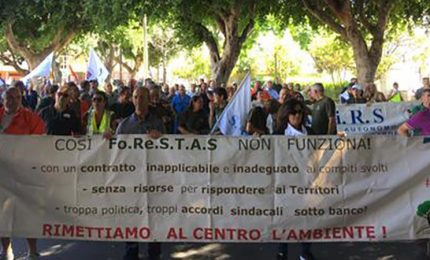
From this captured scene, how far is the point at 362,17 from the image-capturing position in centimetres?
2077

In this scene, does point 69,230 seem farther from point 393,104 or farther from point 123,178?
point 393,104

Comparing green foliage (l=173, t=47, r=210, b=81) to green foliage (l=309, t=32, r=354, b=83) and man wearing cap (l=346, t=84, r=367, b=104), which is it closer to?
green foliage (l=309, t=32, r=354, b=83)

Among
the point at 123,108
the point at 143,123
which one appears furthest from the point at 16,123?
the point at 123,108

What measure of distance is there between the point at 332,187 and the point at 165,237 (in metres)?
1.64

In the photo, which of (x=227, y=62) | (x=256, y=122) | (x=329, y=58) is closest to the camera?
(x=256, y=122)

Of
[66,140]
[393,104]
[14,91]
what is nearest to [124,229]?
[66,140]

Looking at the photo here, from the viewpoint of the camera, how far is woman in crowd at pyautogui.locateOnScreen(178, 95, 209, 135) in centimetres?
989

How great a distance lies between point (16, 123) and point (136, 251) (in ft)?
5.98

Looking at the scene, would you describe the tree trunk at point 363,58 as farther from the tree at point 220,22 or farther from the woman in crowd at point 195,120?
the woman in crowd at point 195,120

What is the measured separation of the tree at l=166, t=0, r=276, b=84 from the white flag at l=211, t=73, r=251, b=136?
10833 mm

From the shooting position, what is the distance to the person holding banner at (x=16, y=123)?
6750 mm

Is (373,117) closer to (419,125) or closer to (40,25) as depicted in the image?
(419,125)

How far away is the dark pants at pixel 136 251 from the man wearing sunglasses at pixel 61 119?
2294mm

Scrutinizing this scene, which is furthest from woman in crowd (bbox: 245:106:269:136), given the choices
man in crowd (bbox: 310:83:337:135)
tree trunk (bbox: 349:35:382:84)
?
tree trunk (bbox: 349:35:382:84)
